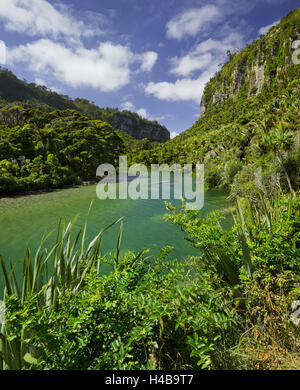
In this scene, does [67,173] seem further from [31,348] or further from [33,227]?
[31,348]

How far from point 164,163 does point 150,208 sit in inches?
1555

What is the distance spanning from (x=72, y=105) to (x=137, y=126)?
55760mm

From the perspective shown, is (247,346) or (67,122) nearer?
(247,346)

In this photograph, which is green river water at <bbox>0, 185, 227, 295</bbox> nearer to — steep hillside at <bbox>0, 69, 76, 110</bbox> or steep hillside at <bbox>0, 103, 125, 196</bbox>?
steep hillside at <bbox>0, 103, 125, 196</bbox>

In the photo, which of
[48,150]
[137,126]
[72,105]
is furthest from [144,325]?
[137,126]

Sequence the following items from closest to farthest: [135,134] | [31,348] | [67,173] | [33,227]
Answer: [31,348]
[33,227]
[67,173]
[135,134]

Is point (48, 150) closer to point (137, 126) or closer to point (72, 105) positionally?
point (72, 105)

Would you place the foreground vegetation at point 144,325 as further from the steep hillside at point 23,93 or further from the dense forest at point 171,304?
the steep hillside at point 23,93

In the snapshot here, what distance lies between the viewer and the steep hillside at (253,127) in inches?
388

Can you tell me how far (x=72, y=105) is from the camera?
102m

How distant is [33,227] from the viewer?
10328mm

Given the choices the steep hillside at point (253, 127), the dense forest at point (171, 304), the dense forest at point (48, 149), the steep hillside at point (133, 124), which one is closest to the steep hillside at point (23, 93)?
the steep hillside at point (133, 124)

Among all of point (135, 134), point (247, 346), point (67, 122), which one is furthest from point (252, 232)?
point (135, 134)

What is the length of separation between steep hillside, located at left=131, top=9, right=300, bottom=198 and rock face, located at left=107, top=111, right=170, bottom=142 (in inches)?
1940
